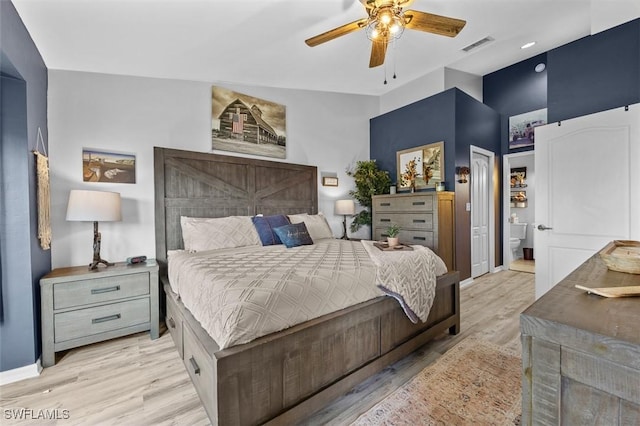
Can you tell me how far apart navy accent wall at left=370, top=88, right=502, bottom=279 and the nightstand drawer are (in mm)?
3899

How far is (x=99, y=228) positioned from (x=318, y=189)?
2.80 metres

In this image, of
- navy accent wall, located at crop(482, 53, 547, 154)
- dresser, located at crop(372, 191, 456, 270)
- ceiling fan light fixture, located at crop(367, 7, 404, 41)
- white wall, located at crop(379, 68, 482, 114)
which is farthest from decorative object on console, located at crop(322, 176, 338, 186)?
navy accent wall, located at crop(482, 53, 547, 154)

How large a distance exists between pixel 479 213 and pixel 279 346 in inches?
170

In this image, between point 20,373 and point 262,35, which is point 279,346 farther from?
point 262,35

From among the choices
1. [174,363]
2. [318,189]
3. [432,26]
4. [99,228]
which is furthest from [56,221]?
[432,26]

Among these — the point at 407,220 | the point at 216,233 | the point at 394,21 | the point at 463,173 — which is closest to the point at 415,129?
the point at 463,173

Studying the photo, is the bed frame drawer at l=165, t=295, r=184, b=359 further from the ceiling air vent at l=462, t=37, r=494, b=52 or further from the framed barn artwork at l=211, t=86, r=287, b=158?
the ceiling air vent at l=462, t=37, r=494, b=52

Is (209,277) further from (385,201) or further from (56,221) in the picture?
(385,201)

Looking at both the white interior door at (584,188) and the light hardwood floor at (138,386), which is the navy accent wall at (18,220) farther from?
the white interior door at (584,188)

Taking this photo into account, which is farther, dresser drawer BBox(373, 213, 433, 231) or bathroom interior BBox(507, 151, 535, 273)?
bathroom interior BBox(507, 151, 535, 273)

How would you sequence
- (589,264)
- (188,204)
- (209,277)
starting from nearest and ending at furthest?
(589,264) → (209,277) → (188,204)

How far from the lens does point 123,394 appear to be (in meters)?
1.80

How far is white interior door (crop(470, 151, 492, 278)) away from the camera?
4.42 metres

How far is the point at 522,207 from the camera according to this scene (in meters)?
6.54
